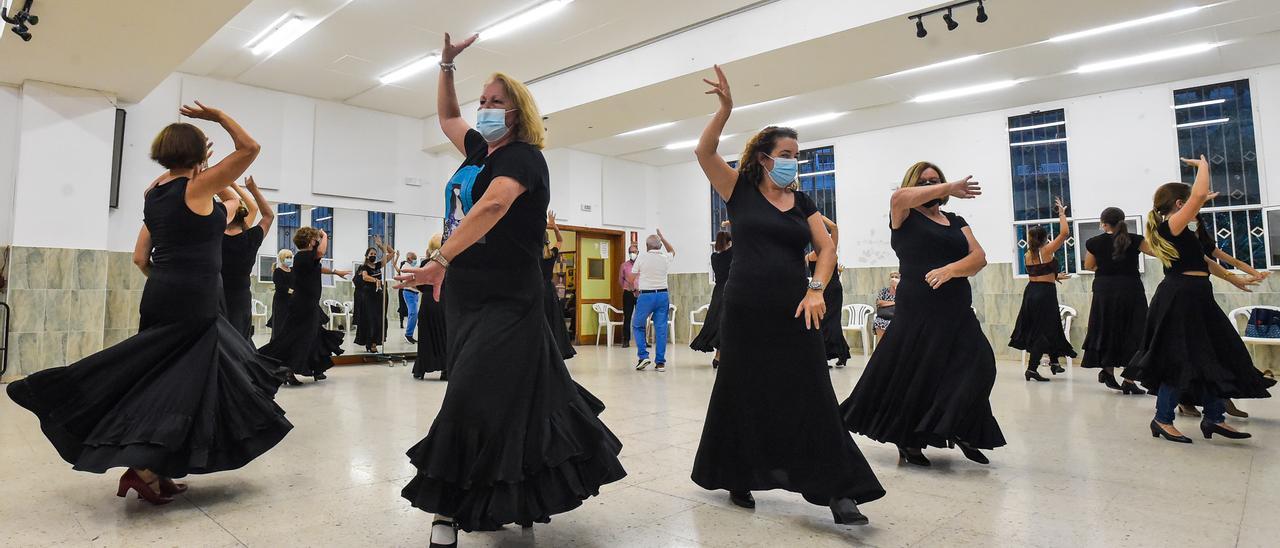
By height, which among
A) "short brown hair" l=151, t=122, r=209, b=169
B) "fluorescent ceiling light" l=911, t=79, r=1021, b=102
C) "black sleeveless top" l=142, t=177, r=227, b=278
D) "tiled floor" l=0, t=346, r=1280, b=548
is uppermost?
"fluorescent ceiling light" l=911, t=79, r=1021, b=102

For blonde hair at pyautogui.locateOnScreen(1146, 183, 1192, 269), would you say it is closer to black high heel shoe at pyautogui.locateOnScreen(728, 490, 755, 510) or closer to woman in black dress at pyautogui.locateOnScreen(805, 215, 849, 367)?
black high heel shoe at pyautogui.locateOnScreen(728, 490, 755, 510)

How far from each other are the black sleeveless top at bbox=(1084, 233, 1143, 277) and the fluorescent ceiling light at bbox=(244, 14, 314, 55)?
7.75 m

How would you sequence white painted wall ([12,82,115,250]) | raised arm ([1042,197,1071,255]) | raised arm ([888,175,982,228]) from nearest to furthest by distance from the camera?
raised arm ([888,175,982,228])
raised arm ([1042,197,1071,255])
white painted wall ([12,82,115,250])

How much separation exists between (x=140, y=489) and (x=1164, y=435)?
16.3 ft

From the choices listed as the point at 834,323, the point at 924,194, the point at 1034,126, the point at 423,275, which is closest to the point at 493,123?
the point at 423,275

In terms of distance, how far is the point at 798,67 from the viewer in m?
7.06

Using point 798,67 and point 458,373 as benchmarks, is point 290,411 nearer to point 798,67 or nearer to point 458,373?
point 458,373

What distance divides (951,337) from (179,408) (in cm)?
314

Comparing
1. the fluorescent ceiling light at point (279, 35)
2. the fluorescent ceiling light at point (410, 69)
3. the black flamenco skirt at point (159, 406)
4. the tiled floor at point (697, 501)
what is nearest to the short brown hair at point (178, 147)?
the black flamenco skirt at point (159, 406)

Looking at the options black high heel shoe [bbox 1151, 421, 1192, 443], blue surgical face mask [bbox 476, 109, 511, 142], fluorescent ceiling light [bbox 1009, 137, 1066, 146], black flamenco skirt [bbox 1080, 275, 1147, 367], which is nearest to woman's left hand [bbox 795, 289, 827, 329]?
blue surgical face mask [bbox 476, 109, 511, 142]

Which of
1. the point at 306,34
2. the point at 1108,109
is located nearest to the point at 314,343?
the point at 306,34

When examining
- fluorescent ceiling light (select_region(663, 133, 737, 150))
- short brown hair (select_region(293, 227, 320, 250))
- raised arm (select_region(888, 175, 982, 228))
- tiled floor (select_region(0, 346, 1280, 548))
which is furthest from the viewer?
fluorescent ceiling light (select_region(663, 133, 737, 150))

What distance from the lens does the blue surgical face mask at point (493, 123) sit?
2037 millimetres

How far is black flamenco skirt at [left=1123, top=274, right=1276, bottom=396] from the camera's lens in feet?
12.1
